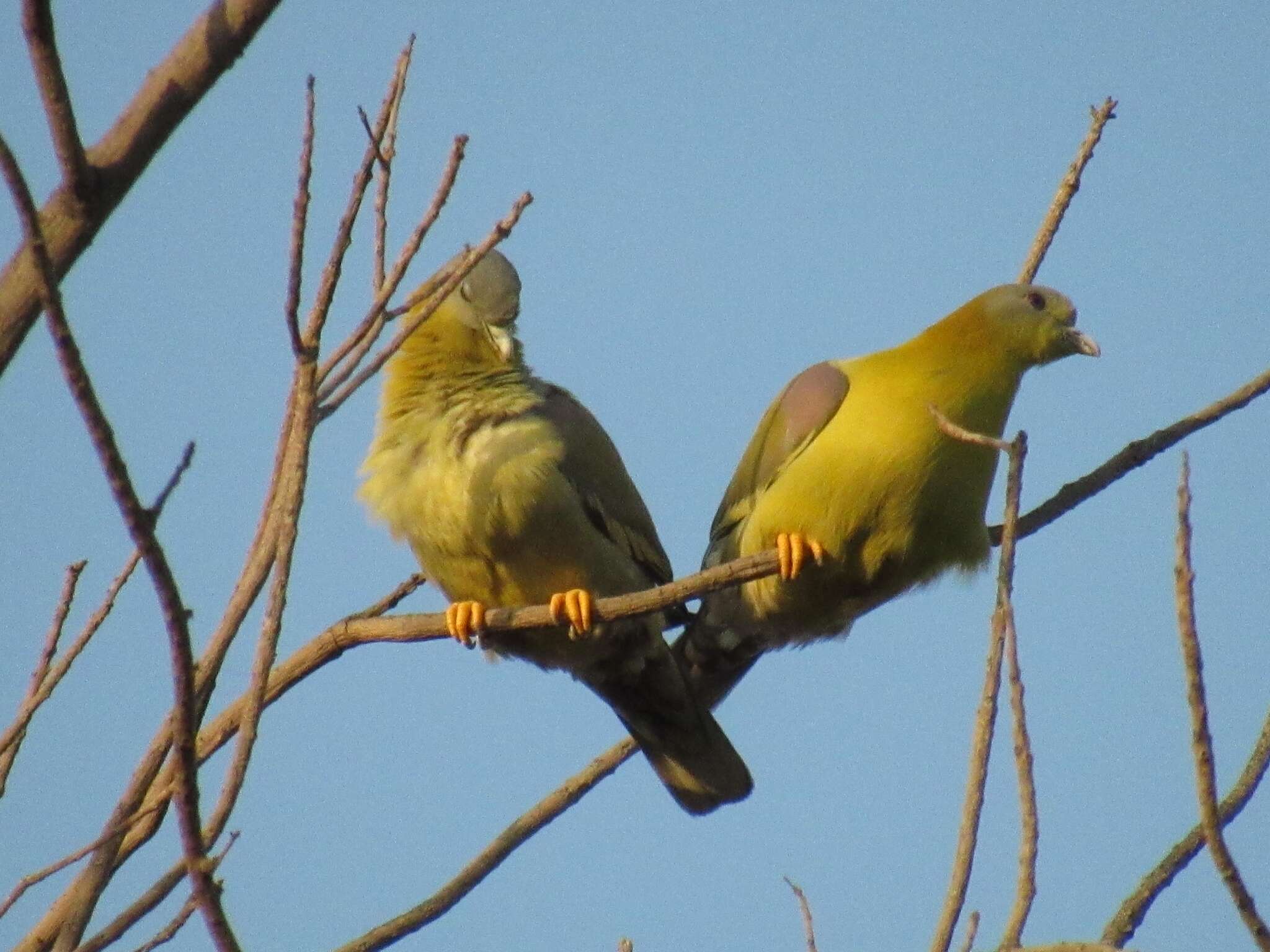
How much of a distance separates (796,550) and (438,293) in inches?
81.5

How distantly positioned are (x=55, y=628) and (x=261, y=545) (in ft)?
2.25

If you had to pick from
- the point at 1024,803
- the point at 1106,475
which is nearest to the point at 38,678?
the point at 1024,803

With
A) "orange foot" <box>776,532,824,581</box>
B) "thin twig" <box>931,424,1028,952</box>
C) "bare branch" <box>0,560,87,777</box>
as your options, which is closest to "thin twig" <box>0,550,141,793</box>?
"bare branch" <box>0,560,87,777</box>

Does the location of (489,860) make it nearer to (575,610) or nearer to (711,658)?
(575,610)

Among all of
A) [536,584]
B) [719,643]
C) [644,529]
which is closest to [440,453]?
[536,584]

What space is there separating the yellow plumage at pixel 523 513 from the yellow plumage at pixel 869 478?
0.29 meters

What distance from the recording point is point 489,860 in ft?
10.9

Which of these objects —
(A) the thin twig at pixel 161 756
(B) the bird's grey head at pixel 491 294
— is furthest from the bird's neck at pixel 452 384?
(A) the thin twig at pixel 161 756

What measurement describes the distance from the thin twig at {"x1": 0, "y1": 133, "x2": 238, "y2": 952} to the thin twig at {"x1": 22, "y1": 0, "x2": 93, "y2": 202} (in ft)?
0.97

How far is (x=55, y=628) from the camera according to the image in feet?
9.55

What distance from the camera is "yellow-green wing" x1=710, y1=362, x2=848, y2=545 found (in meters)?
4.80

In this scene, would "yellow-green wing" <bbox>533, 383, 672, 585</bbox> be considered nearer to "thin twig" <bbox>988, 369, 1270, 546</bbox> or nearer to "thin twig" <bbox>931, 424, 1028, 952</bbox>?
"thin twig" <bbox>988, 369, 1270, 546</bbox>

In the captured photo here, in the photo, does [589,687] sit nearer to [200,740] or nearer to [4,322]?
[200,740]

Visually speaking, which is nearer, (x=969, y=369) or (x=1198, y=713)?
(x=1198, y=713)
